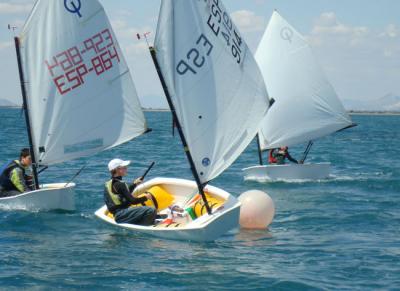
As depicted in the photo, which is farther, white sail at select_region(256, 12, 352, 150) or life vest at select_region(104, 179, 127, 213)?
white sail at select_region(256, 12, 352, 150)

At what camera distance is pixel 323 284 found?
9406mm

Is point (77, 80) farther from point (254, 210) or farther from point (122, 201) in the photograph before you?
point (254, 210)

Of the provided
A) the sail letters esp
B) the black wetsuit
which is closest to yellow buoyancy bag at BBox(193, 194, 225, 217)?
the black wetsuit

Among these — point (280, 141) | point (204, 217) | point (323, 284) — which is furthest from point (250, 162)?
point (323, 284)

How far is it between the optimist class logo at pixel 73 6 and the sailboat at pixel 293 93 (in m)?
10.2

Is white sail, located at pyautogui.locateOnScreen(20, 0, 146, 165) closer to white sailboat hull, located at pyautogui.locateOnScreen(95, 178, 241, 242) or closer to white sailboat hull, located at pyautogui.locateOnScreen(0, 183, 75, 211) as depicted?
white sailboat hull, located at pyautogui.locateOnScreen(0, 183, 75, 211)

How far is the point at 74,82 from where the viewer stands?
44.1 feet

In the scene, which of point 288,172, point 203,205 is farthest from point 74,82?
point 288,172

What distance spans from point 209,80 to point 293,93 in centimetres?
1139

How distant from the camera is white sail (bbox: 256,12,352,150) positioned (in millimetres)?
22750

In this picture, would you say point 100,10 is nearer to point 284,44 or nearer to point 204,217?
point 204,217

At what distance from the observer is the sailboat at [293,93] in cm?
2264

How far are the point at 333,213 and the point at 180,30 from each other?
246 inches

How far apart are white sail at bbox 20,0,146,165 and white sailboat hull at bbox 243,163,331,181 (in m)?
7.97
